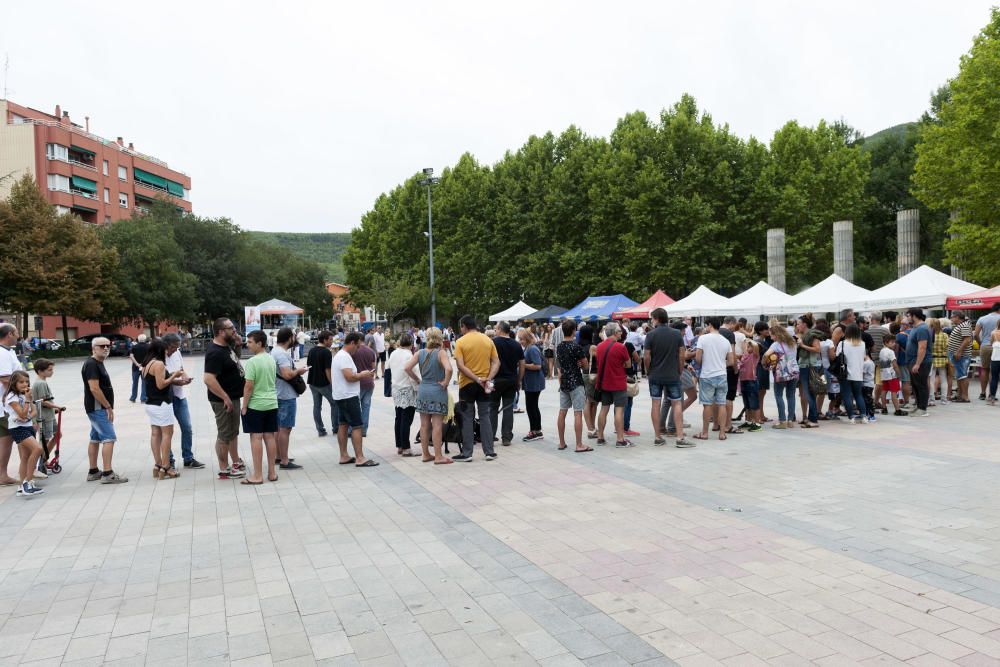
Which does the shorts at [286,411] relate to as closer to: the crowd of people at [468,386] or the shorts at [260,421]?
the crowd of people at [468,386]

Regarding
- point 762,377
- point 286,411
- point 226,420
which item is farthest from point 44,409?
point 762,377

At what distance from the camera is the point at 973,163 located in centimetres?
2455

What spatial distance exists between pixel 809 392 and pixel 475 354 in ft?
17.9

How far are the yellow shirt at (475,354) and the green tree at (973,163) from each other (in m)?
23.0

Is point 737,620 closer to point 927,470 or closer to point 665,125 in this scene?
point 927,470

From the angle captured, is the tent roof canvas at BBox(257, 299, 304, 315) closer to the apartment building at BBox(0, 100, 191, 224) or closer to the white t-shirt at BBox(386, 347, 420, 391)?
the apartment building at BBox(0, 100, 191, 224)

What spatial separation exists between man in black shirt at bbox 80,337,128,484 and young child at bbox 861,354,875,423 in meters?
10.6

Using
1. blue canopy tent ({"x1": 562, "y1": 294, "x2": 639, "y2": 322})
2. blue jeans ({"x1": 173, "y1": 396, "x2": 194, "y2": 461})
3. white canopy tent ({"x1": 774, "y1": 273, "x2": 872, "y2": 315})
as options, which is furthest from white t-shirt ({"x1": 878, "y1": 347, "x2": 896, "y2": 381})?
blue canopy tent ({"x1": 562, "y1": 294, "x2": 639, "y2": 322})

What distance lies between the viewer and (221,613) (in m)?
4.31

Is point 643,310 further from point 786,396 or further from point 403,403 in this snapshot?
point 403,403

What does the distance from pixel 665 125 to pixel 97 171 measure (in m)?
48.5

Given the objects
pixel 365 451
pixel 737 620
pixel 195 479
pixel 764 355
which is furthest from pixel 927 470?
pixel 195 479

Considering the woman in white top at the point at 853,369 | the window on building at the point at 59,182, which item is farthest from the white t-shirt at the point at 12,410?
the window on building at the point at 59,182

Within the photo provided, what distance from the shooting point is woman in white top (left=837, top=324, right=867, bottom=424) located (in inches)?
426
